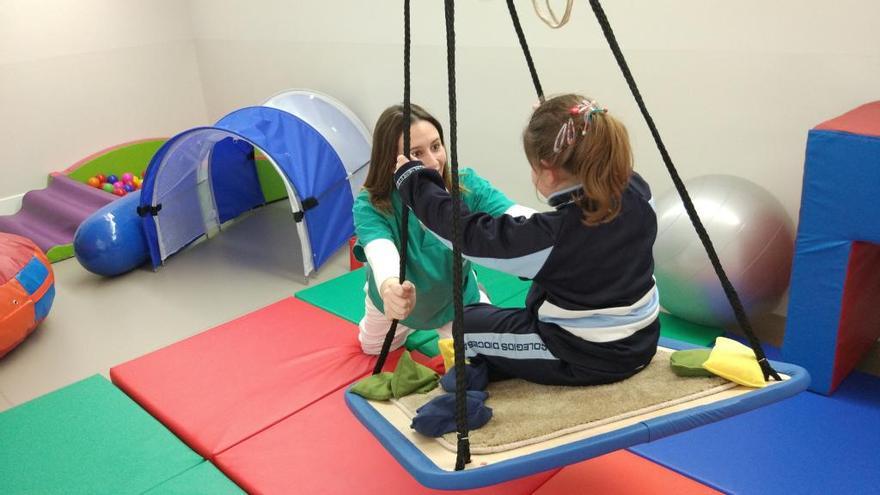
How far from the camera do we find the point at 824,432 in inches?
90.5

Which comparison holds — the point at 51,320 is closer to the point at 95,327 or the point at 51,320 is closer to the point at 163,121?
the point at 95,327

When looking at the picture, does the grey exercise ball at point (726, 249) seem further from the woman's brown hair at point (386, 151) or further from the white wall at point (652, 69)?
the woman's brown hair at point (386, 151)

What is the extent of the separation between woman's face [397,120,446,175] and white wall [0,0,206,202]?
4169 millimetres

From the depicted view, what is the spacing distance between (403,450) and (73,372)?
228cm

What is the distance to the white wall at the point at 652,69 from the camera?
2738mm

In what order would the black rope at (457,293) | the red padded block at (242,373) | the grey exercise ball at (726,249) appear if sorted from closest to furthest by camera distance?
the black rope at (457,293)
the red padded block at (242,373)
the grey exercise ball at (726,249)

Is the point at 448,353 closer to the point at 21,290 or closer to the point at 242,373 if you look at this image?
the point at 242,373

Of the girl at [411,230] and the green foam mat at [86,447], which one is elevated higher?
the girl at [411,230]

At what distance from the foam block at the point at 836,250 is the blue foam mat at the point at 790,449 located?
0.15 meters

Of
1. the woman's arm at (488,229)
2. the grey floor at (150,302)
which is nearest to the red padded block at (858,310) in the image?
the woman's arm at (488,229)

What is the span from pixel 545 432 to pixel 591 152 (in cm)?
63

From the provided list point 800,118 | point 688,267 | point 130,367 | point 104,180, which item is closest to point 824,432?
point 688,267


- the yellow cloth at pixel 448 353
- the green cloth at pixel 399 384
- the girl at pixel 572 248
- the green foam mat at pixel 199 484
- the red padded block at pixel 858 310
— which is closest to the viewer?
the girl at pixel 572 248

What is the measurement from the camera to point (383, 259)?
209 cm
